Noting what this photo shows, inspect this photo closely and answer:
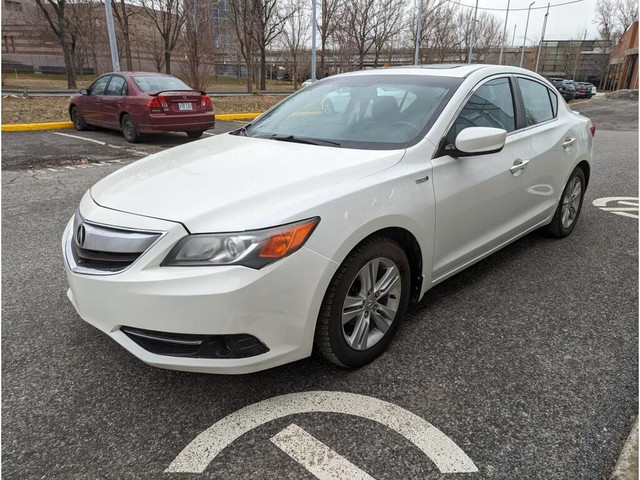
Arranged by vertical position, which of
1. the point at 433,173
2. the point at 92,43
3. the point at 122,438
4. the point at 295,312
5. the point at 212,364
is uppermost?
the point at 92,43

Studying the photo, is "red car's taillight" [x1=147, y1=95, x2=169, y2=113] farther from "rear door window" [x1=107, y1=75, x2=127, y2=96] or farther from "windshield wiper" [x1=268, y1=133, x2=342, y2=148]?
"windshield wiper" [x1=268, y1=133, x2=342, y2=148]

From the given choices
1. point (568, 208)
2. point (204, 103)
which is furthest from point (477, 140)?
point (204, 103)

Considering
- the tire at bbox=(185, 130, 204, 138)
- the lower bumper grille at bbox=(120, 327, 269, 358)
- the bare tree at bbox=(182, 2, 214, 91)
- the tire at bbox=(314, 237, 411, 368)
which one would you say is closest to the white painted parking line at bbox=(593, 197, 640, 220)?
the tire at bbox=(314, 237, 411, 368)

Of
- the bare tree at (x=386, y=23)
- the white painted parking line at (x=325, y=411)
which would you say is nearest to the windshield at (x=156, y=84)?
the white painted parking line at (x=325, y=411)

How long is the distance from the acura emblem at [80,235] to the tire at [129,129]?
27.5 feet

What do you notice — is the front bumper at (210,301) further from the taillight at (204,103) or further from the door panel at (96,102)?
the door panel at (96,102)

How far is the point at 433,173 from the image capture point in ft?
8.86

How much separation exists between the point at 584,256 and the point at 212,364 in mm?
3541

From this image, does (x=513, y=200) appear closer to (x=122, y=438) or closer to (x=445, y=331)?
(x=445, y=331)

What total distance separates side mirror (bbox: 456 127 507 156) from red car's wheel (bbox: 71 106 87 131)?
1133 centimetres

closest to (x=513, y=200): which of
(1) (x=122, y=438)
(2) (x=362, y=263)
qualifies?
(2) (x=362, y=263)

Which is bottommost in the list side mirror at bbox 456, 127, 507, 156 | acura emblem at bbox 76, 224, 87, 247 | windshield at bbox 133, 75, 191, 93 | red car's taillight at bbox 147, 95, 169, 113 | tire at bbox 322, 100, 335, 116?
acura emblem at bbox 76, 224, 87, 247

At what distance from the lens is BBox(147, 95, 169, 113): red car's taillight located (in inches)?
378

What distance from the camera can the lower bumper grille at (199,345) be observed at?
2037mm
